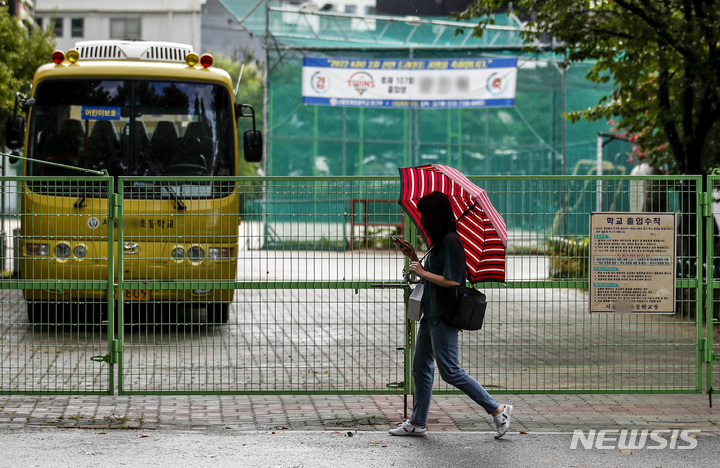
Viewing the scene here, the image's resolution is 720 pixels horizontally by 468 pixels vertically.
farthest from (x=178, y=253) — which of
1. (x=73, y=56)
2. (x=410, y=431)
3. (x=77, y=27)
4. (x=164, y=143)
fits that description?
(x=77, y=27)

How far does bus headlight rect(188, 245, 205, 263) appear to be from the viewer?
692cm

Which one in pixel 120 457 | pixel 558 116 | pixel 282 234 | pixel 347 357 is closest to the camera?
pixel 120 457

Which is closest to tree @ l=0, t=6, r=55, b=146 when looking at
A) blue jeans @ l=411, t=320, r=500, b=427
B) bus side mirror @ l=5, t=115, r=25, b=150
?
bus side mirror @ l=5, t=115, r=25, b=150

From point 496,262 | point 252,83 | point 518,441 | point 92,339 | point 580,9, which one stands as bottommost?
point 518,441

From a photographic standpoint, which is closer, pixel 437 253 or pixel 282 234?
pixel 437 253

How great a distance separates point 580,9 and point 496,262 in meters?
7.82

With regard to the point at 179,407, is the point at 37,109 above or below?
above

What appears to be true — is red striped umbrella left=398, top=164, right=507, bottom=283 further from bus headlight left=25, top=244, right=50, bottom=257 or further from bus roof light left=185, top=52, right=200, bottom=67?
bus roof light left=185, top=52, right=200, bottom=67

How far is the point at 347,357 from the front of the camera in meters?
7.64

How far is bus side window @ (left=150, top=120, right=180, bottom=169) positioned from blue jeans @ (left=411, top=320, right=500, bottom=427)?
231 inches

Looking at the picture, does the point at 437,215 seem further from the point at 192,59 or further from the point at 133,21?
the point at 133,21

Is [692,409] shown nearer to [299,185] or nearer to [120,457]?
[299,185]

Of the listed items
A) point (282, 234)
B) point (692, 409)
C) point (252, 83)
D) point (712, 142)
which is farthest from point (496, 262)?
point (252, 83)

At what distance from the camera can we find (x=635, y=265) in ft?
23.2
